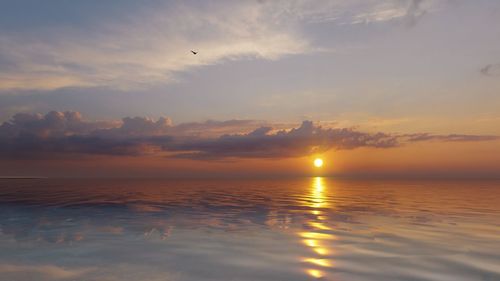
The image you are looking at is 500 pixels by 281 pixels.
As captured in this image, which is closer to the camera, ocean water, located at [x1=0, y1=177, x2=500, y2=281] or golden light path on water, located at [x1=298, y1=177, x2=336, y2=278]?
ocean water, located at [x1=0, y1=177, x2=500, y2=281]

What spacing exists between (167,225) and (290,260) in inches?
442

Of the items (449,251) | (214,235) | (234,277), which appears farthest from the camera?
(214,235)

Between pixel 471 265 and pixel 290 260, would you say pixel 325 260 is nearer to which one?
pixel 290 260

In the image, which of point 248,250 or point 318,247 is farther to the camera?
point 318,247

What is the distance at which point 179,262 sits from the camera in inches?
508

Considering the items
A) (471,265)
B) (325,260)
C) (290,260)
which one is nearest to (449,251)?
(471,265)

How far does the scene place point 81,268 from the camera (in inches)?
474

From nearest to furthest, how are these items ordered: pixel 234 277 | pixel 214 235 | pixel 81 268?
pixel 234 277
pixel 81 268
pixel 214 235

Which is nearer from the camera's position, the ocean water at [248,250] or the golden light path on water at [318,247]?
the ocean water at [248,250]

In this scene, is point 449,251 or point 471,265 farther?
point 449,251

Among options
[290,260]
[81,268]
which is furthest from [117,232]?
[290,260]

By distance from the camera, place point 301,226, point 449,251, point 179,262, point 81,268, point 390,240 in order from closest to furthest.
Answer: point 81,268
point 179,262
point 449,251
point 390,240
point 301,226

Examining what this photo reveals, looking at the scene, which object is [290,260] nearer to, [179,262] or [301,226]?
[179,262]

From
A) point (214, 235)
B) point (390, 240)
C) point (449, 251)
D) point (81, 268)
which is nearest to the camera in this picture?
point (81, 268)
